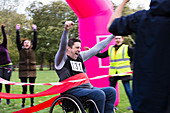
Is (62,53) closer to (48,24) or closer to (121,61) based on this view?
(121,61)

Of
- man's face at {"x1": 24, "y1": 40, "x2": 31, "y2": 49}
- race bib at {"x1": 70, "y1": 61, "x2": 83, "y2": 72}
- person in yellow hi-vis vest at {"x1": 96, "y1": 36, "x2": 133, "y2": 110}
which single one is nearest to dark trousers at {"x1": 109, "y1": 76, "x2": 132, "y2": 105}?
person in yellow hi-vis vest at {"x1": 96, "y1": 36, "x2": 133, "y2": 110}

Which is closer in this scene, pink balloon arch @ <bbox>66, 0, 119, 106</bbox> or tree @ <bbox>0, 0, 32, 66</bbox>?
pink balloon arch @ <bbox>66, 0, 119, 106</bbox>

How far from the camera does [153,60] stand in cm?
136

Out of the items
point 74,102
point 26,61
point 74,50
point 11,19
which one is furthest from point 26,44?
point 11,19

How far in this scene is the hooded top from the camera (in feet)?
4.40

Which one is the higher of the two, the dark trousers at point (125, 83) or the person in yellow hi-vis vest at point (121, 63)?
the person in yellow hi-vis vest at point (121, 63)

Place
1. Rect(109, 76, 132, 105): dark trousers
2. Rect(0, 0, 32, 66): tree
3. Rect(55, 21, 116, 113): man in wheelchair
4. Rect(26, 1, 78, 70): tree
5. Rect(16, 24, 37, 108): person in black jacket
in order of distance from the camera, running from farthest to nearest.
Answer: Rect(26, 1, 78, 70): tree < Rect(0, 0, 32, 66): tree < Rect(16, 24, 37, 108): person in black jacket < Rect(109, 76, 132, 105): dark trousers < Rect(55, 21, 116, 113): man in wheelchair

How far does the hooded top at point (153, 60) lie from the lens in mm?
1340

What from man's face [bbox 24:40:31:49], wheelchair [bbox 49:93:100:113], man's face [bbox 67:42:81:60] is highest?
man's face [bbox 24:40:31:49]

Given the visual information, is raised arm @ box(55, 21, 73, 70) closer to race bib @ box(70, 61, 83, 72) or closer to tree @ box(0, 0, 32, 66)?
race bib @ box(70, 61, 83, 72)

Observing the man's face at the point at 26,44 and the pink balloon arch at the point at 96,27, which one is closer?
the pink balloon arch at the point at 96,27

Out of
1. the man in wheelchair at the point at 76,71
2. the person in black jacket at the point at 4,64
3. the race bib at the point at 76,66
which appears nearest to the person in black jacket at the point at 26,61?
the person in black jacket at the point at 4,64

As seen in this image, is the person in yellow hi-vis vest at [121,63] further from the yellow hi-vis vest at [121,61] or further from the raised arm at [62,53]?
the raised arm at [62,53]

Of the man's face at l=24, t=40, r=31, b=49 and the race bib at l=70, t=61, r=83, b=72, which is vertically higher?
the man's face at l=24, t=40, r=31, b=49
